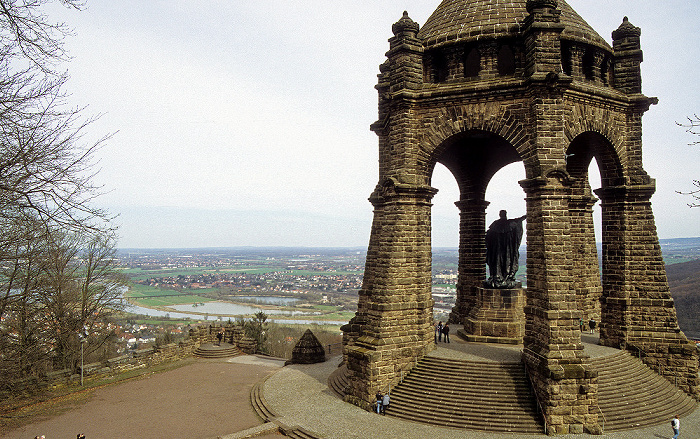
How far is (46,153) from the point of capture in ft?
24.0

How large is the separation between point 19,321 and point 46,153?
42.7 feet

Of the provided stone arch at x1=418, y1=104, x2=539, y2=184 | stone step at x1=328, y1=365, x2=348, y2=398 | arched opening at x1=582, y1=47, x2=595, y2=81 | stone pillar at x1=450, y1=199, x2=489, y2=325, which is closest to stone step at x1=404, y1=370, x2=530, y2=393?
stone step at x1=328, y1=365, x2=348, y2=398

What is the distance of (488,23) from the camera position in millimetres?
14414

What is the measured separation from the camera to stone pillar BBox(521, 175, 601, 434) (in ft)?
36.8

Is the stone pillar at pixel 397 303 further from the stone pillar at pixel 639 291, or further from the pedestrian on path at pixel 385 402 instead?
the stone pillar at pixel 639 291

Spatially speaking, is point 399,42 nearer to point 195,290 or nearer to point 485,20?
point 485,20

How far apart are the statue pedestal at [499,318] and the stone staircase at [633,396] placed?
287 centimetres

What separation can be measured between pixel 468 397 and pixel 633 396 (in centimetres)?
474

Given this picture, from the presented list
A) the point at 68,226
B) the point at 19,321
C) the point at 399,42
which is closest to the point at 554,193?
the point at 399,42

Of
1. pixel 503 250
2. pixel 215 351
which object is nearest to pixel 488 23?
pixel 503 250

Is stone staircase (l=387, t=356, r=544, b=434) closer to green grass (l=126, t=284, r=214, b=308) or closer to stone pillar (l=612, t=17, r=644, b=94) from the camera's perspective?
stone pillar (l=612, t=17, r=644, b=94)

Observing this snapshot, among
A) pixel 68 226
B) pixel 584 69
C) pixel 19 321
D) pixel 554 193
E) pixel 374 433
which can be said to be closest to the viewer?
pixel 68 226

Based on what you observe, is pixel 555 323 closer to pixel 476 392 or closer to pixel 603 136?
pixel 476 392

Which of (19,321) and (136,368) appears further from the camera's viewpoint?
(136,368)
